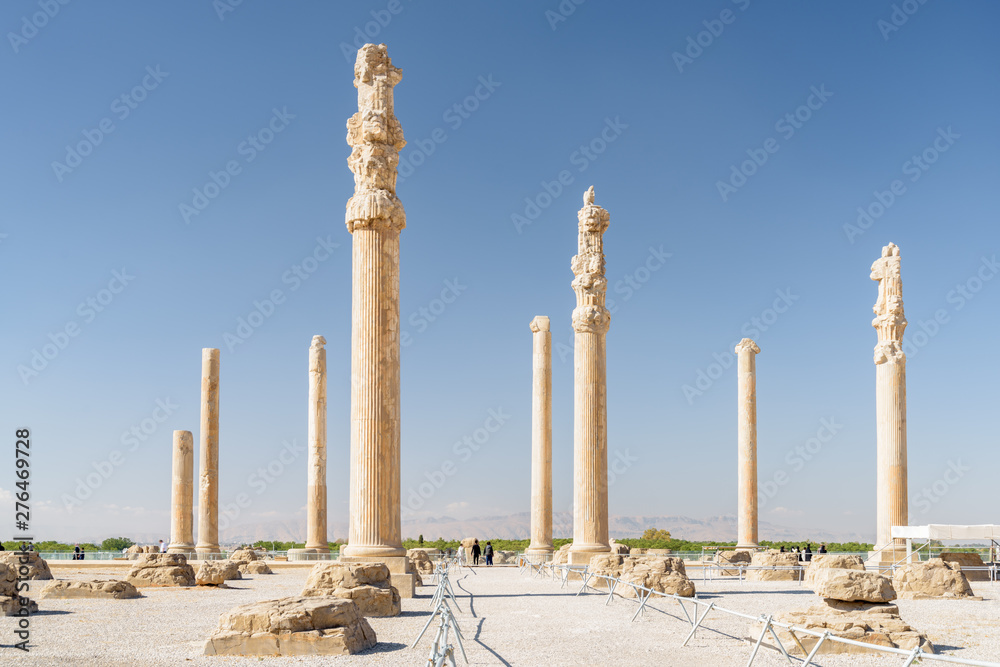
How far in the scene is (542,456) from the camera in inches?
1405

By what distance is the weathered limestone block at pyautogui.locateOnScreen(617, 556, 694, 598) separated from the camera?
19.7m

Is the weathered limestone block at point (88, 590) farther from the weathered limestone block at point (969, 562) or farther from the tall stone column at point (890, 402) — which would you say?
the weathered limestone block at point (969, 562)

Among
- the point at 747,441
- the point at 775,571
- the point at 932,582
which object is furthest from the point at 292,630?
the point at 747,441

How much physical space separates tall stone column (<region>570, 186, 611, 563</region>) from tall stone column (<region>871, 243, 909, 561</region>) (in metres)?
10.7

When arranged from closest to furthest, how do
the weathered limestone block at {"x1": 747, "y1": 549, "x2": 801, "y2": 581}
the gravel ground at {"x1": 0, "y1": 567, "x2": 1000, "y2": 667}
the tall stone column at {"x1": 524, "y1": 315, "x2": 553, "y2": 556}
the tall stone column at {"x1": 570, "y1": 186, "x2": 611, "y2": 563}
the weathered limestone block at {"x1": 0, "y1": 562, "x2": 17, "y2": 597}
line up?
1. the gravel ground at {"x1": 0, "y1": 567, "x2": 1000, "y2": 667}
2. the weathered limestone block at {"x1": 0, "y1": 562, "x2": 17, "y2": 597}
3. the tall stone column at {"x1": 570, "y1": 186, "x2": 611, "y2": 563}
4. the weathered limestone block at {"x1": 747, "y1": 549, "x2": 801, "y2": 581}
5. the tall stone column at {"x1": 524, "y1": 315, "x2": 553, "y2": 556}

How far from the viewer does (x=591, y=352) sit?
87.3ft

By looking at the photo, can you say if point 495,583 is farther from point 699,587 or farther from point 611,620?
point 611,620

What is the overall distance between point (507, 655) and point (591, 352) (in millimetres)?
15445

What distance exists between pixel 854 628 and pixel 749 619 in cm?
210

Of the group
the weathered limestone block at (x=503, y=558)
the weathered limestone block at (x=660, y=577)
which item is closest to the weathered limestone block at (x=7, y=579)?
the weathered limestone block at (x=660, y=577)

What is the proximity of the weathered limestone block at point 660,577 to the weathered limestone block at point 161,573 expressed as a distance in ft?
36.7

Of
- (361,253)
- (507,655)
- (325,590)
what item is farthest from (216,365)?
(507,655)

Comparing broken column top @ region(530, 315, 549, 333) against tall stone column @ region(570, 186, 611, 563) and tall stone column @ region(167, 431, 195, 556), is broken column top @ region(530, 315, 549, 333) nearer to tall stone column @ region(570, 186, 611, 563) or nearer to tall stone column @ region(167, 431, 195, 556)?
tall stone column @ region(570, 186, 611, 563)

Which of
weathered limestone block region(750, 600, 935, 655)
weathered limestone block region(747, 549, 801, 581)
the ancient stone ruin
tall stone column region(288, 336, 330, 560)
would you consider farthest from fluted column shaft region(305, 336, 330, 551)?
weathered limestone block region(750, 600, 935, 655)
